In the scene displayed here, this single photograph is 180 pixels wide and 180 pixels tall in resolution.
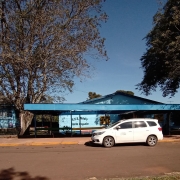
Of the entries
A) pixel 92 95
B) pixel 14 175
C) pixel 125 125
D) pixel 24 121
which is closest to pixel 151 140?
pixel 125 125

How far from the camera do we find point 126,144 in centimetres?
1409

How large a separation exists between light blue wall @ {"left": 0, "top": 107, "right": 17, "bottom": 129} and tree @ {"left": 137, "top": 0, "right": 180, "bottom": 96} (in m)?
16.0

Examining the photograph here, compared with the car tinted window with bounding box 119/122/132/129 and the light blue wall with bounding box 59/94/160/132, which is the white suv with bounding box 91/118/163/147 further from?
the light blue wall with bounding box 59/94/160/132

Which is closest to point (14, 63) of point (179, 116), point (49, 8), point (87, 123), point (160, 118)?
point (49, 8)

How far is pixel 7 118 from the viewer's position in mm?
28094

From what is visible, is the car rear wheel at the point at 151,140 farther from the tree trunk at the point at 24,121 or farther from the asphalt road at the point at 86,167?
the tree trunk at the point at 24,121

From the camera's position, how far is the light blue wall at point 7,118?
27.7m

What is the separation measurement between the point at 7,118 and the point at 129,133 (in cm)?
1955

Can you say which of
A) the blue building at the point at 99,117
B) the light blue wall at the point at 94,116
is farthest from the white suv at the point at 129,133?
the light blue wall at the point at 94,116

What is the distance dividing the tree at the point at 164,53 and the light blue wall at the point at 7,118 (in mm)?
16031

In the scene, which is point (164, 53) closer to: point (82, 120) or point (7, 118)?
point (82, 120)

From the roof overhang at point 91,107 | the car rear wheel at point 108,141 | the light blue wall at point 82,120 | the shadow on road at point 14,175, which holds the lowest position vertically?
the shadow on road at point 14,175

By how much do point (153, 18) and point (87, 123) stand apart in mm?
13686

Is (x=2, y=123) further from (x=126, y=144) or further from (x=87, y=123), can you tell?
(x=126, y=144)
